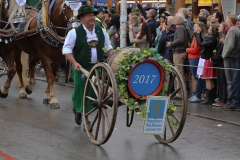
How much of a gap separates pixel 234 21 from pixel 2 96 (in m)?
4.97

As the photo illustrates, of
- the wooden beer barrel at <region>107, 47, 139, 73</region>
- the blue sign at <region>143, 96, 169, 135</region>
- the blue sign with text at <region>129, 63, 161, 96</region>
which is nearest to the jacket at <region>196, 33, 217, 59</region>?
the wooden beer barrel at <region>107, 47, 139, 73</region>

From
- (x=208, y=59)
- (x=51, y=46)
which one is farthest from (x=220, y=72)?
(x=51, y=46)

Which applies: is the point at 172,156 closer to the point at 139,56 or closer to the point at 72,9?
the point at 139,56

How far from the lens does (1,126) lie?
9.33 m

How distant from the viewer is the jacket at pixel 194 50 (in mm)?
12422

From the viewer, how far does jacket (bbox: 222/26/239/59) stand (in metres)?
11.3

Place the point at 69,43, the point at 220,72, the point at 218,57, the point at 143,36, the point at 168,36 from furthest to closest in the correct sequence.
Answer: the point at 143,36 < the point at 168,36 < the point at 220,72 < the point at 218,57 < the point at 69,43

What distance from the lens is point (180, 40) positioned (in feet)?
41.6

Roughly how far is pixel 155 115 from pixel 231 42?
4.29 m

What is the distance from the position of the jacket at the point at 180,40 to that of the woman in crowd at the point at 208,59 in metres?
0.54

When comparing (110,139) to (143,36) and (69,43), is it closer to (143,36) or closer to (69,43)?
(69,43)

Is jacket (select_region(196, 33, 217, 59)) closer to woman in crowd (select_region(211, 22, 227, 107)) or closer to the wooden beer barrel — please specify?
woman in crowd (select_region(211, 22, 227, 107))

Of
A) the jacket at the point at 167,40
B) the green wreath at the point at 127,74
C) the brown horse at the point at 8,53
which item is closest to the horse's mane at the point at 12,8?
the brown horse at the point at 8,53

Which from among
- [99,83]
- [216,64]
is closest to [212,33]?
[216,64]
